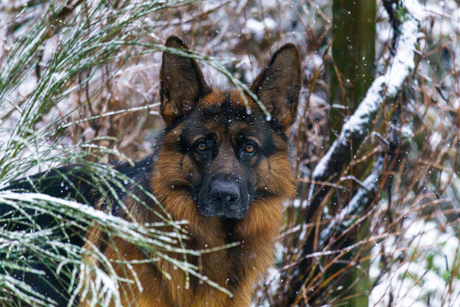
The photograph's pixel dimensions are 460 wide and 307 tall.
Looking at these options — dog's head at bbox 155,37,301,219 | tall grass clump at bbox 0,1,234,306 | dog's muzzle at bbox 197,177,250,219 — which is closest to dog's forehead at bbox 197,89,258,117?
dog's head at bbox 155,37,301,219

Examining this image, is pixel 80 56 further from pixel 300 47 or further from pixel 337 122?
pixel 300 47

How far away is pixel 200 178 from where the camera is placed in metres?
3.17

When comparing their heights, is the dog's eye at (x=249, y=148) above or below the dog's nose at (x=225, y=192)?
above

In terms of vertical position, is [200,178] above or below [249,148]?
below

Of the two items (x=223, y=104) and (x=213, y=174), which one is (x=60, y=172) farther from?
(x=223, y=104)

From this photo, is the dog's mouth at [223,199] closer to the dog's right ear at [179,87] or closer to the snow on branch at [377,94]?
the dog's right ear at [179,87]

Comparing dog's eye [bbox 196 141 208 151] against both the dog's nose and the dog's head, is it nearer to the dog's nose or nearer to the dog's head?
the dog's head

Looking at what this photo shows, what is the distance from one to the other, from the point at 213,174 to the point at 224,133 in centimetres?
39

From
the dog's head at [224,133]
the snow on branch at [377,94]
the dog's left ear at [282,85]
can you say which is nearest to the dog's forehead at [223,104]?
the dog's head at [224,133]

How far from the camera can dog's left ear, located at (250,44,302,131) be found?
322 centimetres

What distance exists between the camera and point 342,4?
451 cm

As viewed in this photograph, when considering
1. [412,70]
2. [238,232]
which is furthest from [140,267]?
[412,70]

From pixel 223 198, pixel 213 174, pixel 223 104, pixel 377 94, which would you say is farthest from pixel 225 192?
pixel 377 94

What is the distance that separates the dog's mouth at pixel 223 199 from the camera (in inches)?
112
